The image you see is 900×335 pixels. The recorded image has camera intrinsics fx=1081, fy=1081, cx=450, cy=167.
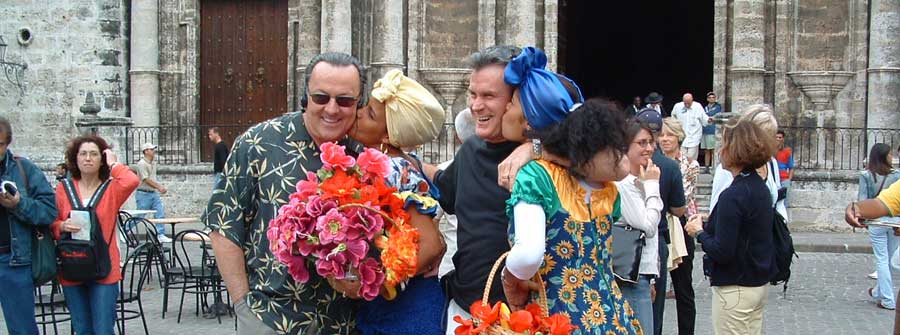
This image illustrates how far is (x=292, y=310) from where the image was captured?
3912 millimetres

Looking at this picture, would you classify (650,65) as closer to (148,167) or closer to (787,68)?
(787,68)

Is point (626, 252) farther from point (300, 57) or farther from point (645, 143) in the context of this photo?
point (300, 57)

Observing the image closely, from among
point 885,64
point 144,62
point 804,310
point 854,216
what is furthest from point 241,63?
point 854,216

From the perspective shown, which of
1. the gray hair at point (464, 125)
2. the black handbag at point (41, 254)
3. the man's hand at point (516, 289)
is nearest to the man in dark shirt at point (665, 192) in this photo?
the gray hair at point (464, 125)

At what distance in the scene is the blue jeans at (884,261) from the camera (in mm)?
10688

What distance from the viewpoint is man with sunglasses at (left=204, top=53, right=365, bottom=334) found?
12.8 feet

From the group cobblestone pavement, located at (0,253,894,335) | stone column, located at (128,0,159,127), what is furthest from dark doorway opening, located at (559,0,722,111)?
cobblestone pavement, located at (0,253,894,335)

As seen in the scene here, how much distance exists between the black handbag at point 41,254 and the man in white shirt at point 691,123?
1438 cm

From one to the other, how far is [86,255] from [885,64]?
598 inches

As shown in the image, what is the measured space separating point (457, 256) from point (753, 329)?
8.41 feet

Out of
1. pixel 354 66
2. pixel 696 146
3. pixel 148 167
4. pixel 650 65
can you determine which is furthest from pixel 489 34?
pixel 354 66

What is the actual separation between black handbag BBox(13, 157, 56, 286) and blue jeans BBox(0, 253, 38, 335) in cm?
5

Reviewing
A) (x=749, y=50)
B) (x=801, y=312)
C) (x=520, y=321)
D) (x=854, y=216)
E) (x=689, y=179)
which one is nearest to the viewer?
(x=520, y=321)

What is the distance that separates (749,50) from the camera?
1878 cm
